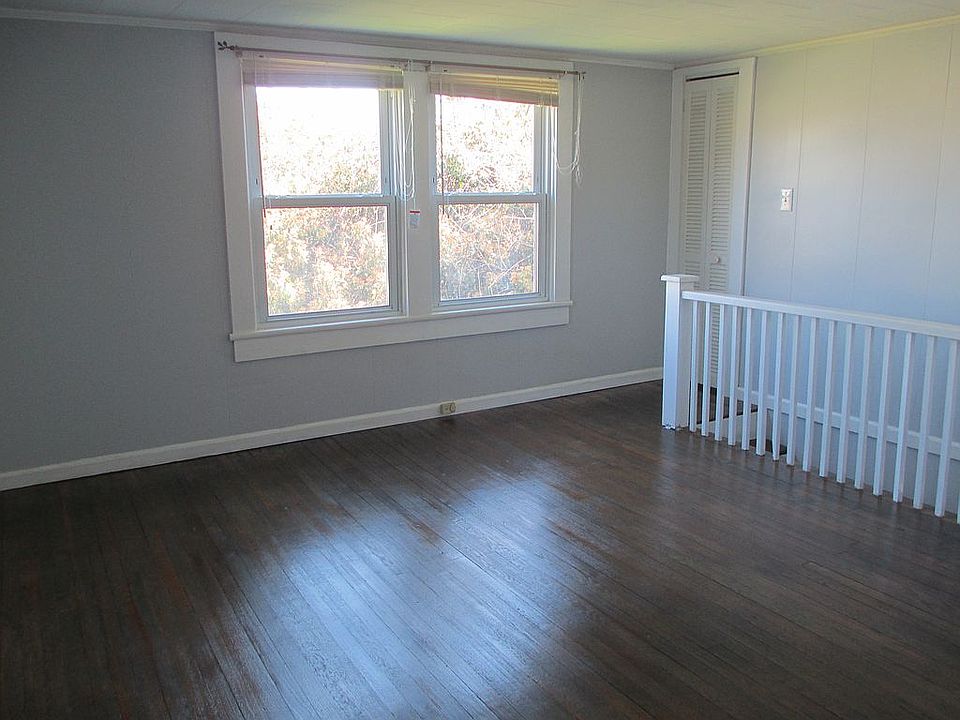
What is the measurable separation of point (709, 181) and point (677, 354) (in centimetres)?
142

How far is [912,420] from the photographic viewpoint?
4.52 metres

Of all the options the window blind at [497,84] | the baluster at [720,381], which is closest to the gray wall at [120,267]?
the window blind at [497,84]

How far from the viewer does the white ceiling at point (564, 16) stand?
11.9 feet

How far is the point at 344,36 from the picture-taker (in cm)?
446

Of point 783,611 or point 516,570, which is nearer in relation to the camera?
point 783,611

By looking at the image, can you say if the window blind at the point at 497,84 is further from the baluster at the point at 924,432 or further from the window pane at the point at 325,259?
the baluster at the point at 924,432

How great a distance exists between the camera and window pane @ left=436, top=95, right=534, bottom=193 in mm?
4922

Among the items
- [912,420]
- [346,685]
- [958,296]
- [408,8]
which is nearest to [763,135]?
[958,296]

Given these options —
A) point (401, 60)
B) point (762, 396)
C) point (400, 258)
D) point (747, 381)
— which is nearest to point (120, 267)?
point (400, 258)

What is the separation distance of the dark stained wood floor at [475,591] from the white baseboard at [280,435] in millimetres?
77

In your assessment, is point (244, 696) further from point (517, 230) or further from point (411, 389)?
point (517, 230)

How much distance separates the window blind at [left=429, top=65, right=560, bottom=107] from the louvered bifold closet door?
104 centimetres

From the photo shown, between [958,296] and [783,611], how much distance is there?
7.45ft

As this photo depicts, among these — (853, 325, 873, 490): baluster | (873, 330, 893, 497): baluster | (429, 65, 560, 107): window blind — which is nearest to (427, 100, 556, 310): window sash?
(429, 65, 560, 107): window blind
